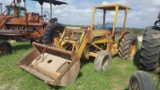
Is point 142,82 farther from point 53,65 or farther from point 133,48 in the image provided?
point 133,48

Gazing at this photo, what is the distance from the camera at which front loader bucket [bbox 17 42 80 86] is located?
4.72 metres

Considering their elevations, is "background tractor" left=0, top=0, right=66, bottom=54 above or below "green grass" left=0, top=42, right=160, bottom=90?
above

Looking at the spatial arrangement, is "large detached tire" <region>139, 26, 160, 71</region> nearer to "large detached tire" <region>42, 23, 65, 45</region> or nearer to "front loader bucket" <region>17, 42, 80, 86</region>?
"front loader bucket" <region>17, 42, 80, 86</region>

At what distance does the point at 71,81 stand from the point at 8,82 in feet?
5.37

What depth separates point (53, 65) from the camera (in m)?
5.31

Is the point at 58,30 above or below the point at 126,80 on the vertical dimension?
above

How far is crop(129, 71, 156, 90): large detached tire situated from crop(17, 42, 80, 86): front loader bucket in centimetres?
161

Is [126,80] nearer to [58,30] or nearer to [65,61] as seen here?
[65,61]

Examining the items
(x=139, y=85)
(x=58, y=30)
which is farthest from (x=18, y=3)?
(x=139, y=85)

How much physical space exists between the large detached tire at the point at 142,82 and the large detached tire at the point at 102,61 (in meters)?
2.06

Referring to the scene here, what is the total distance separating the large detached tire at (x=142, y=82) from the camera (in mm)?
3156

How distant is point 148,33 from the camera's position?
17.5 ft

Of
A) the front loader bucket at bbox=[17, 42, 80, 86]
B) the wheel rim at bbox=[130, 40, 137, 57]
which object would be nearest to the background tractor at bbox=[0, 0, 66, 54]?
the front loader bucket at bbox=[17, 42, 80, 86]

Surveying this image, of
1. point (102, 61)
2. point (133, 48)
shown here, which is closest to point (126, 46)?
point (133, 48)
